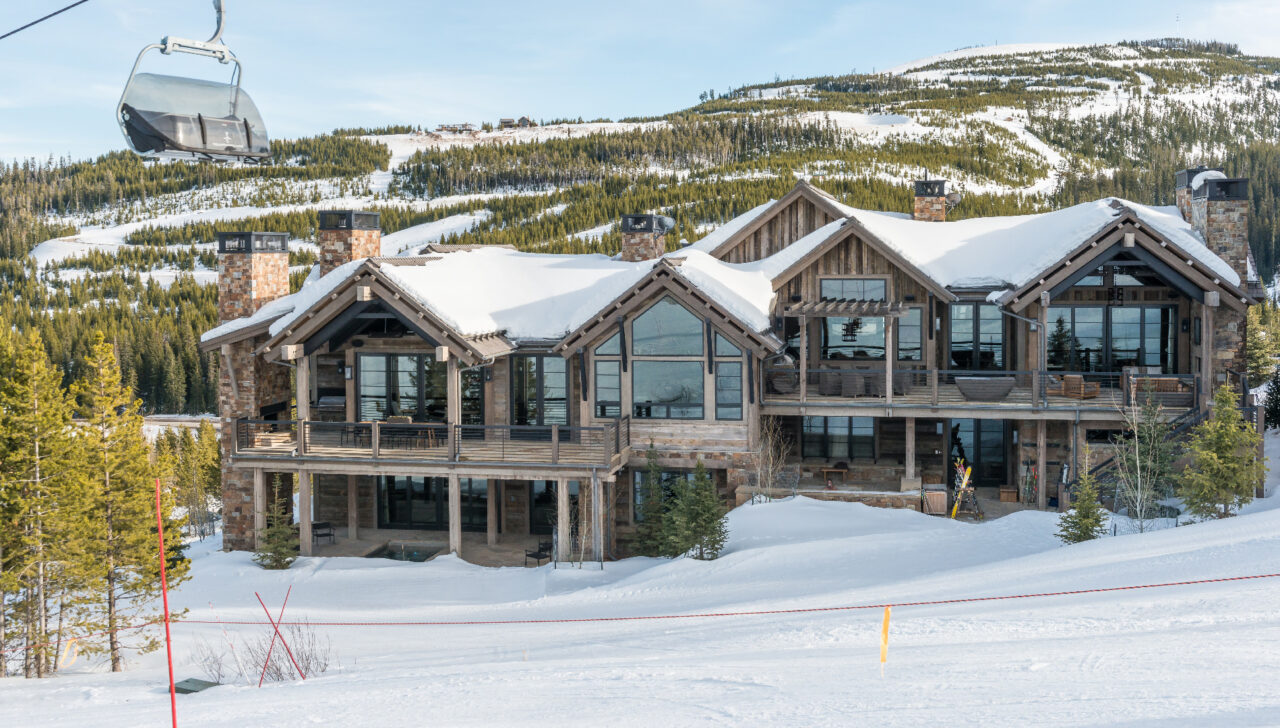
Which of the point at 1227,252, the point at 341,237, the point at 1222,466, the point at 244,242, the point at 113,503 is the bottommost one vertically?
the point at 113,503

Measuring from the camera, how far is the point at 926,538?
19016 mm

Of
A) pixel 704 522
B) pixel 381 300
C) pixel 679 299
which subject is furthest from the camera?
pixel 679 299

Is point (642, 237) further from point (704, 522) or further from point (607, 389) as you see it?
point (704, 522)

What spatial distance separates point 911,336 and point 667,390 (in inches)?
280

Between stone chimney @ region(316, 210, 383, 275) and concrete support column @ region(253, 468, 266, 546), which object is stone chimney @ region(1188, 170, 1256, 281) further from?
concrete support column @ region(253, 468, 266, 546)

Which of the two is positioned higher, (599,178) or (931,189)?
(599,178)

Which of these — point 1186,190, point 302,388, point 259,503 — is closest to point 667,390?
point 302,388

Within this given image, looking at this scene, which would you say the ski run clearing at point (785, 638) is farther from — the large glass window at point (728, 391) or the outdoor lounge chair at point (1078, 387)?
the outdoor lounge chair at point (1078, 387)

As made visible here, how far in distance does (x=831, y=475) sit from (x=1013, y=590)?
10.4 metres

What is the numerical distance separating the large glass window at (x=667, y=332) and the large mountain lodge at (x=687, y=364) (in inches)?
1.9

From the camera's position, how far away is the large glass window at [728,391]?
2186 centimetres

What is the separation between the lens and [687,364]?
2197 centimetres

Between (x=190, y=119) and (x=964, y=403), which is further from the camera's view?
(x=964, y=403)

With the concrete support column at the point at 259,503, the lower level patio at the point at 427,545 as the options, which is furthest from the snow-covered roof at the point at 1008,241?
the concrete support column at the point at 259,503
